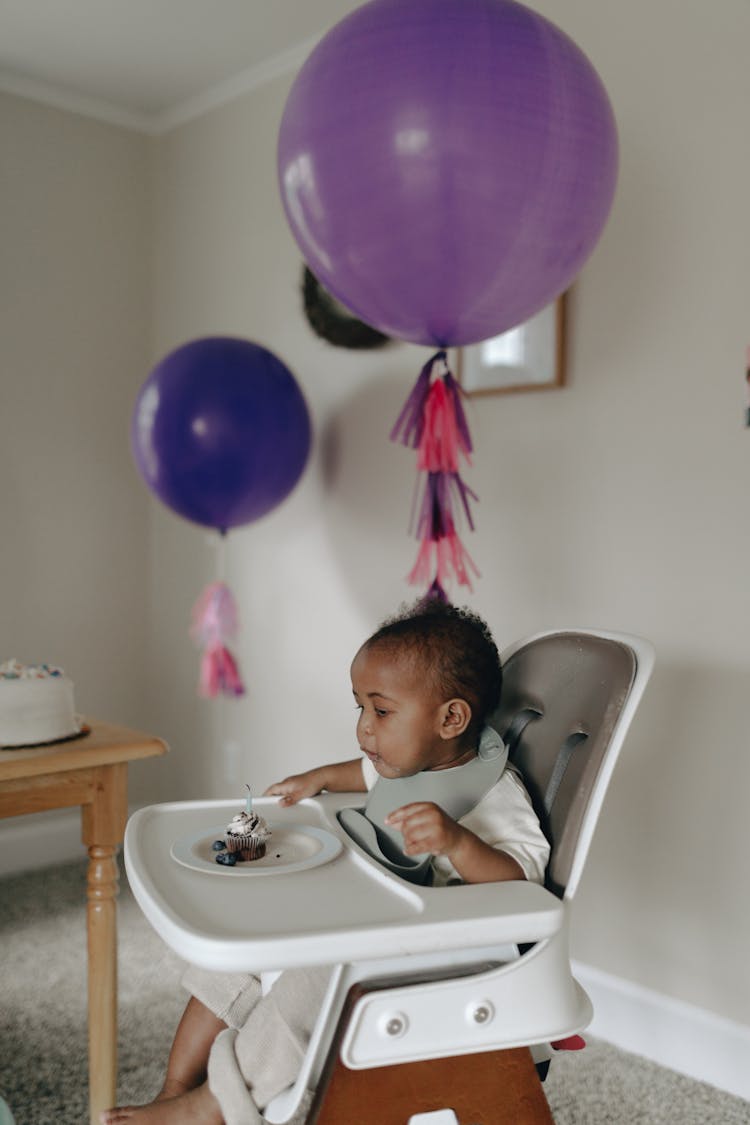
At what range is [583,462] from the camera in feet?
7.32

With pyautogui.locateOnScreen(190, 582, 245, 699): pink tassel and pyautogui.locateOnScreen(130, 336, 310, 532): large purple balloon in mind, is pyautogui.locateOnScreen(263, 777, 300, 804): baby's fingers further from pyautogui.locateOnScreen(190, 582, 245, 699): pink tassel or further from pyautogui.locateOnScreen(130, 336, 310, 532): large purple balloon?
pyautogui.locateOnScreen(190, 582, 245, 699): pink tassel

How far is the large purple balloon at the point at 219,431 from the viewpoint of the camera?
8.02 feet

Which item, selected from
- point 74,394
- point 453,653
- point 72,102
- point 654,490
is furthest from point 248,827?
point 72,102

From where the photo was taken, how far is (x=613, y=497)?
85.7 inches

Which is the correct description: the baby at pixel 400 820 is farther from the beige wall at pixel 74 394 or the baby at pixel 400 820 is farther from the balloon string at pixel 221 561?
the beige wall at pixel 74 394

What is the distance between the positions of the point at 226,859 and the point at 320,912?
20 cm

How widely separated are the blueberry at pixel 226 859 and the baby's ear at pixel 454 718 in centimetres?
33

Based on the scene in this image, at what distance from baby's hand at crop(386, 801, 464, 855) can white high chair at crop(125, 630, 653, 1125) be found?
0.05 metres

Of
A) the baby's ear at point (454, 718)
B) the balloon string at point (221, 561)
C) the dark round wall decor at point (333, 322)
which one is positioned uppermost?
the dark round wall decor at point (333, 322)

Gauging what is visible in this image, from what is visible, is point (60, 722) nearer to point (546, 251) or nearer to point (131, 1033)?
point (131, 1033)

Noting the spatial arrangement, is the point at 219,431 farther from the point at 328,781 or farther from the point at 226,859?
the point at 226,859

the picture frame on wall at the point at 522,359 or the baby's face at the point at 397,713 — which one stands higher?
the picture frame on wall at the point at 522,359

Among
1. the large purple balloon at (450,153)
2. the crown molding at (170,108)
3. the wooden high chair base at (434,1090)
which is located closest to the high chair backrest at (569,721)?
the wooden high chair base at (434,1090)

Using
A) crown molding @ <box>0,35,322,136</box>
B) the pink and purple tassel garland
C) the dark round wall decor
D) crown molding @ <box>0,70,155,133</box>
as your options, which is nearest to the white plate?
the pink and purple tassel garland
